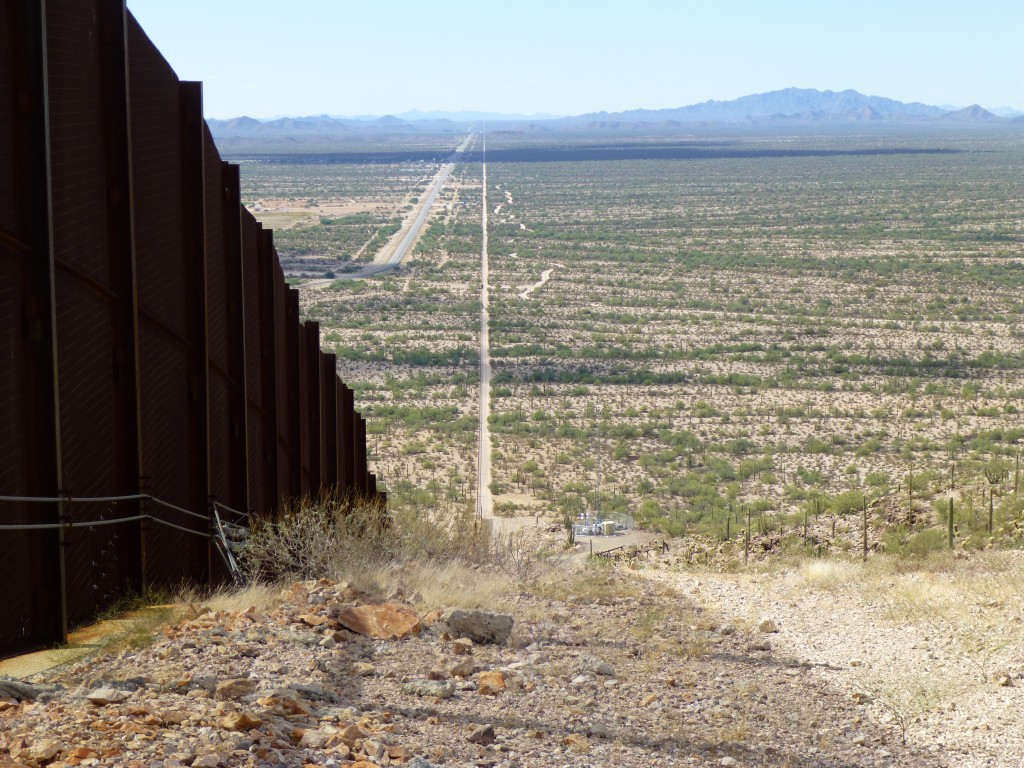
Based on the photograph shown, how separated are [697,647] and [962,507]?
987cm

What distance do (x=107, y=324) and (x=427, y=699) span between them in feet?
10.0

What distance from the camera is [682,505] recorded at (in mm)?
27922

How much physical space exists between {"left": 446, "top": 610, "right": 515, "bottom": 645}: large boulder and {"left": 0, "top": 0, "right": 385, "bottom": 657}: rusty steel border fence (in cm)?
202

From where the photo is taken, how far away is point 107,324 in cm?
751

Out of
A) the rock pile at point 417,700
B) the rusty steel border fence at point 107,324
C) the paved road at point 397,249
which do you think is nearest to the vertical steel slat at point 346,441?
the rusty steel border fence at point 107,324

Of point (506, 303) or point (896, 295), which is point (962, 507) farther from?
point (896, 295)

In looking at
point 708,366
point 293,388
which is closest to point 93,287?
point 293,388

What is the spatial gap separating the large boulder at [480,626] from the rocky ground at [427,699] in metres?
0.02

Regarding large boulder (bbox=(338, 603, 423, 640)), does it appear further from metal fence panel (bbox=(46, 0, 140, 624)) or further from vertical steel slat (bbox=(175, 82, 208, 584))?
vertical steel slat (bbox=(175, 82, 208, 584))

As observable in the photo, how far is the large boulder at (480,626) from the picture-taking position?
7832 mm

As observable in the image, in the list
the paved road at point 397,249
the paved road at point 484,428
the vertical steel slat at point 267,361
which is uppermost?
the vertical steel slat at point 267,361

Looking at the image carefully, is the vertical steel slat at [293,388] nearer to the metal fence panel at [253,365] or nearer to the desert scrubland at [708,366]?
the metal fence panel at [253,365]

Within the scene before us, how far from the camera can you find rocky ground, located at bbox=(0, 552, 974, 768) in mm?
Answer: 5008

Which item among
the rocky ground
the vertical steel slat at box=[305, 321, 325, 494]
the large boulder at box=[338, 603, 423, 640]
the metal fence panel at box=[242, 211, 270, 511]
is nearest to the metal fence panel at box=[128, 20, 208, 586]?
the rocky ground
